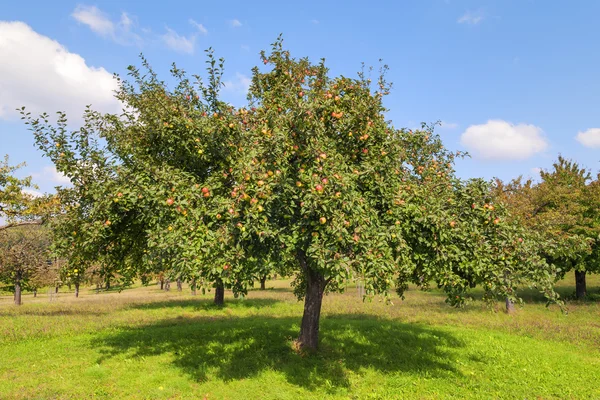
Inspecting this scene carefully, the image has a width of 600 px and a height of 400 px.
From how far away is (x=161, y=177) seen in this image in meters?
9.67

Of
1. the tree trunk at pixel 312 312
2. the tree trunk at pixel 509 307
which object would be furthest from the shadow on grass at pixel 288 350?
the tree trunk at pixel 509 307

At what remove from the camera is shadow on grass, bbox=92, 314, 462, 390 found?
1227 cm

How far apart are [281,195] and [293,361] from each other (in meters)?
6.98

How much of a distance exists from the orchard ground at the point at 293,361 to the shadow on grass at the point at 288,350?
0.14ft

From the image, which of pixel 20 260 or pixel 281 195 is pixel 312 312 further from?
pixel 20 260

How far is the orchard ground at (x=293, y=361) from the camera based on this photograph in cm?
1106

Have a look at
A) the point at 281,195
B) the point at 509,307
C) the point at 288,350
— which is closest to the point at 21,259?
the point at 288,350

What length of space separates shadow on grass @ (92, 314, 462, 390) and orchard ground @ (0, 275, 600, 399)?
0.04m

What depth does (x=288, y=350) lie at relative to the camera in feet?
45.7

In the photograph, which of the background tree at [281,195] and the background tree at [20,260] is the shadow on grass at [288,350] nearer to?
the background tree at [281,195]

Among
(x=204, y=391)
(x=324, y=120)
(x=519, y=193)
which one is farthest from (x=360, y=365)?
(x=519, y=193)

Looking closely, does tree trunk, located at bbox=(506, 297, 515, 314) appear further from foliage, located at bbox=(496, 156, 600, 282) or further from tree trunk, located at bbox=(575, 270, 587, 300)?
tree trunk, located at bbox=(575, 270, 587, 300)

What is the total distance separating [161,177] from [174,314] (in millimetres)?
19029

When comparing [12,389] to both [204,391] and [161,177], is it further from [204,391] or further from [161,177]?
[161,177]
